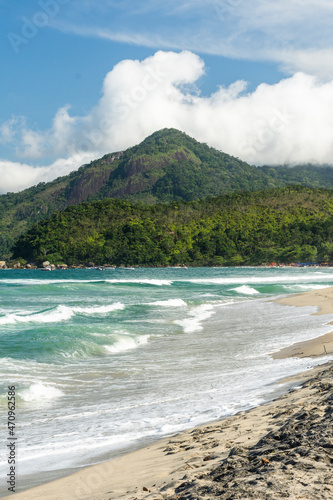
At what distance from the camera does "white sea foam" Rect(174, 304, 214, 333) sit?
19.4m

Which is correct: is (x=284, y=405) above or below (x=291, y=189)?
below

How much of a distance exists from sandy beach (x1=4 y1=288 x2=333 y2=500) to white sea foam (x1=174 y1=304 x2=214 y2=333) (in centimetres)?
1230

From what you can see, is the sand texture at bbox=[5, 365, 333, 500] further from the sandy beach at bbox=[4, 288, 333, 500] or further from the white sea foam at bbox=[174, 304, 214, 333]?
the white sea foam at bbox=[174, 304, 214, 333]

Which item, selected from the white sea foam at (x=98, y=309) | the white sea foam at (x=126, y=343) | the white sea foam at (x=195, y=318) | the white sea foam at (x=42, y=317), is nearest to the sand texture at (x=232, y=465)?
the white sea foam at (x=126, y=343)

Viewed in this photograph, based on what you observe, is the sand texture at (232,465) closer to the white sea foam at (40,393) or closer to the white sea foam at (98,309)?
the white sea foam at (40,393)

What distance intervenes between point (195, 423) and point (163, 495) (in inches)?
125

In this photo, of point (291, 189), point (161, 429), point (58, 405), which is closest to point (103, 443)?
point (161, 429)

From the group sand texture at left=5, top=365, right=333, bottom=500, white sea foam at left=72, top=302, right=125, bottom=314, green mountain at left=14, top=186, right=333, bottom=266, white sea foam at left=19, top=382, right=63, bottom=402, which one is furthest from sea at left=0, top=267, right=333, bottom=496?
green mountain at left=14, top=186, right=333, bottom=266

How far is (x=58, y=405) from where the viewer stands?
29.4 ft

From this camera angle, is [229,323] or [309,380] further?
[229,323]

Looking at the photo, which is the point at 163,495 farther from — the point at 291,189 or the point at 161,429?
the point at 291,189

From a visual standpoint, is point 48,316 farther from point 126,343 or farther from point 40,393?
point 40,393

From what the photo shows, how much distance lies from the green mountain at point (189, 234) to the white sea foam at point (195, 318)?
117999 mm

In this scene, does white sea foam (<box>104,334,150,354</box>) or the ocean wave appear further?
the ocean wave
